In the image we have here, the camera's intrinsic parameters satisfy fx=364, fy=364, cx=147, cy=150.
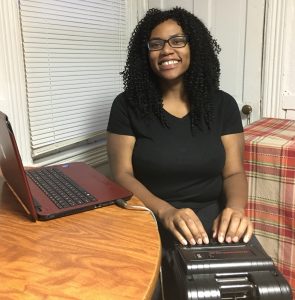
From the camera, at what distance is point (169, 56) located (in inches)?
56.6

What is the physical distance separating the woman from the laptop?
0.26m

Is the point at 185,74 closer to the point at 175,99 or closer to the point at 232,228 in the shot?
the point at 175,99

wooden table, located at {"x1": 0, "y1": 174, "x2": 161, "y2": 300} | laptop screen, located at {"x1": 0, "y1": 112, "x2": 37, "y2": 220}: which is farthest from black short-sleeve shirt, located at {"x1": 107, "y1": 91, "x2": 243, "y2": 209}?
laptop screen, located at {"x1": 0, "y1": 112, "x2": 37, "y2": 220}

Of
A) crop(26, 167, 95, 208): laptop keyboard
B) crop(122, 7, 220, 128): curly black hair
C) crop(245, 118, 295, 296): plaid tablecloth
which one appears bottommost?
crop(245, 118, 295, 296): plaid tablecloth

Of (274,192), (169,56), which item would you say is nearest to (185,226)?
(274,192)

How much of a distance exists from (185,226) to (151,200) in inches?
9.5

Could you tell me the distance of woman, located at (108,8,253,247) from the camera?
1.38 metres

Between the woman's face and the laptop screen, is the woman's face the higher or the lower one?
the higher one

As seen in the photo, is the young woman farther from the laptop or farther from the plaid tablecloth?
the laptop

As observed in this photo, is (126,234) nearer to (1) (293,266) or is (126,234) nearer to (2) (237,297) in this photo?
(2) (237,297)

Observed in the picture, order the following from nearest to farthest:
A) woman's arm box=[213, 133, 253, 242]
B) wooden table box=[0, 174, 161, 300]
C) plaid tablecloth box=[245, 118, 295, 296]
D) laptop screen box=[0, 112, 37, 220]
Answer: wooden table box=[0, 174, 161, 300], laptop screen box=[0, 112, 37, 220], woman's arm box=[213, 133, 253, 242], plaid tablecloth box=[245, 118, 295, 296]

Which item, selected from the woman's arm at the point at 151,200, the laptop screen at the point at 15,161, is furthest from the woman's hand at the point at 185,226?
the laptop screen at the point at 15,161

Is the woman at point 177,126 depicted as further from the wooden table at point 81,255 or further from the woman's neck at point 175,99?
the wooden table at point 81,255

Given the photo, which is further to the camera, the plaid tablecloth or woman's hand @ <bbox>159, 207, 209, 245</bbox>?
the plaid tablecloth
